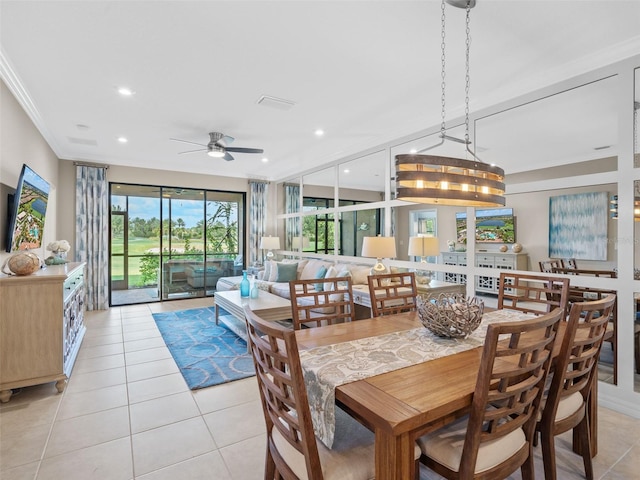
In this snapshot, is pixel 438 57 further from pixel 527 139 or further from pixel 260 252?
pixel 260 252

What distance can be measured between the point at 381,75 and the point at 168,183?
207 inches

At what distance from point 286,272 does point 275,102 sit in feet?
10.6

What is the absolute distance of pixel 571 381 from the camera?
5.52ft

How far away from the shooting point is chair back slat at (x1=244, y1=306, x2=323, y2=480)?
3.86 feet

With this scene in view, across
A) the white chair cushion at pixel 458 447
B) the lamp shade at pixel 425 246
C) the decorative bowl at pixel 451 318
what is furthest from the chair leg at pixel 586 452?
the lamp shade at pixel 425 246

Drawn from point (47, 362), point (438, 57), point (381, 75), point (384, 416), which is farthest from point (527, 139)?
point (47, 362)

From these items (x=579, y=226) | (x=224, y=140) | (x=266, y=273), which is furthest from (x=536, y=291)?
(x=266, y=273)

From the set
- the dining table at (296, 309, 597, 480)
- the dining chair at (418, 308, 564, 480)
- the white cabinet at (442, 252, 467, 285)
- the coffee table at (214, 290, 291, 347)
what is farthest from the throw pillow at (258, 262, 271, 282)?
the dining chair at (418, 308, 564, 480)

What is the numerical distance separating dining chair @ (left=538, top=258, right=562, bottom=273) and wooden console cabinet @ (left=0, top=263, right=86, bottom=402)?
4.30m

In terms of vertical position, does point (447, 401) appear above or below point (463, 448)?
above

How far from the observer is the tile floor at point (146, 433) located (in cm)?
198

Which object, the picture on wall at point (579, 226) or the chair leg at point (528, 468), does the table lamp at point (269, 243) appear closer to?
the picture on wall at point (579, 226)

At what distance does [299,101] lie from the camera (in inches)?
142

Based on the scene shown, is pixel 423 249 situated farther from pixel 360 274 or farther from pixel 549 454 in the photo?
pixel 549 454
